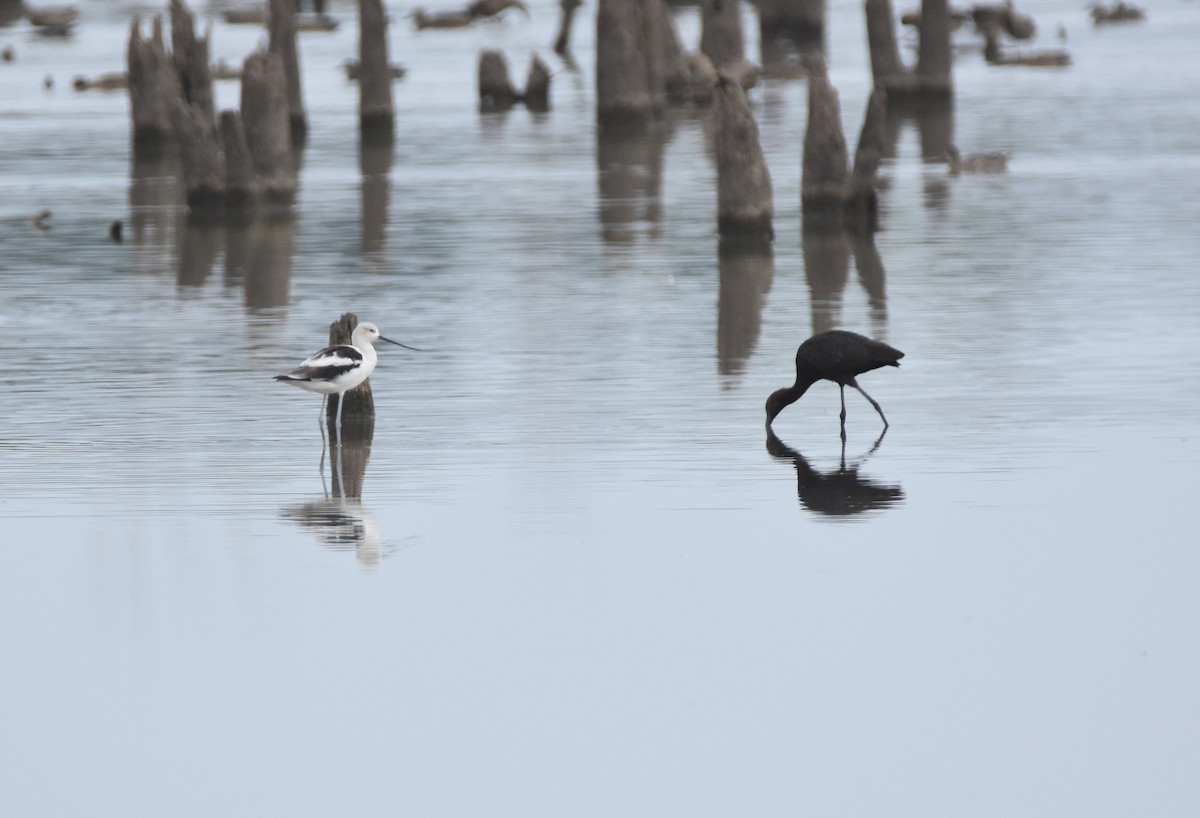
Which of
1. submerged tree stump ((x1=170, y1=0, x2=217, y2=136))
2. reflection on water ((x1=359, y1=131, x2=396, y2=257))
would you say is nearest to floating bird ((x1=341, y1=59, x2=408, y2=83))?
reflection on water ((x1=359, y1=131, x2=396, y2=257))

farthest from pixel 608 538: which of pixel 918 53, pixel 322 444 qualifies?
pixel 918 53

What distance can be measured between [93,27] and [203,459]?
6156 centimetres

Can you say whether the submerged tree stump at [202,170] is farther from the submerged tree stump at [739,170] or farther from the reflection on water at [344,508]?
the reflection on water at [344,508]

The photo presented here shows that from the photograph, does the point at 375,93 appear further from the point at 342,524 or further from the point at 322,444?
the point at 342,524

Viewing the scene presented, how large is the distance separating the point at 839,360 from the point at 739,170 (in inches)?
327

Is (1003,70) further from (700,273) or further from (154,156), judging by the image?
(700,273)

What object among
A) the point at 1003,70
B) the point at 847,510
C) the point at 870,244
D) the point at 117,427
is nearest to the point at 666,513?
the point at 847,510

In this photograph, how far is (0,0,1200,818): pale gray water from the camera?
761 cm

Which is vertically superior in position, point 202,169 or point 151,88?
point 151,88

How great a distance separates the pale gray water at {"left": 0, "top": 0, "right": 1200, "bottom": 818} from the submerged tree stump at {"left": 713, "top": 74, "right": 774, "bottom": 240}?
0.53 meters

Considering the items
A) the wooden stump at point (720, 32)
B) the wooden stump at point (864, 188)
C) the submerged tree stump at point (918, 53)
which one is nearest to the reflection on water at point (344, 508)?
the wooden stump at point (864, 188)

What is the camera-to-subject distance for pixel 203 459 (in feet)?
40.9

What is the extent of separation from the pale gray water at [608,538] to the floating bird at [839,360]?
0.25 m

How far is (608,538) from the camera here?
34.1ft
